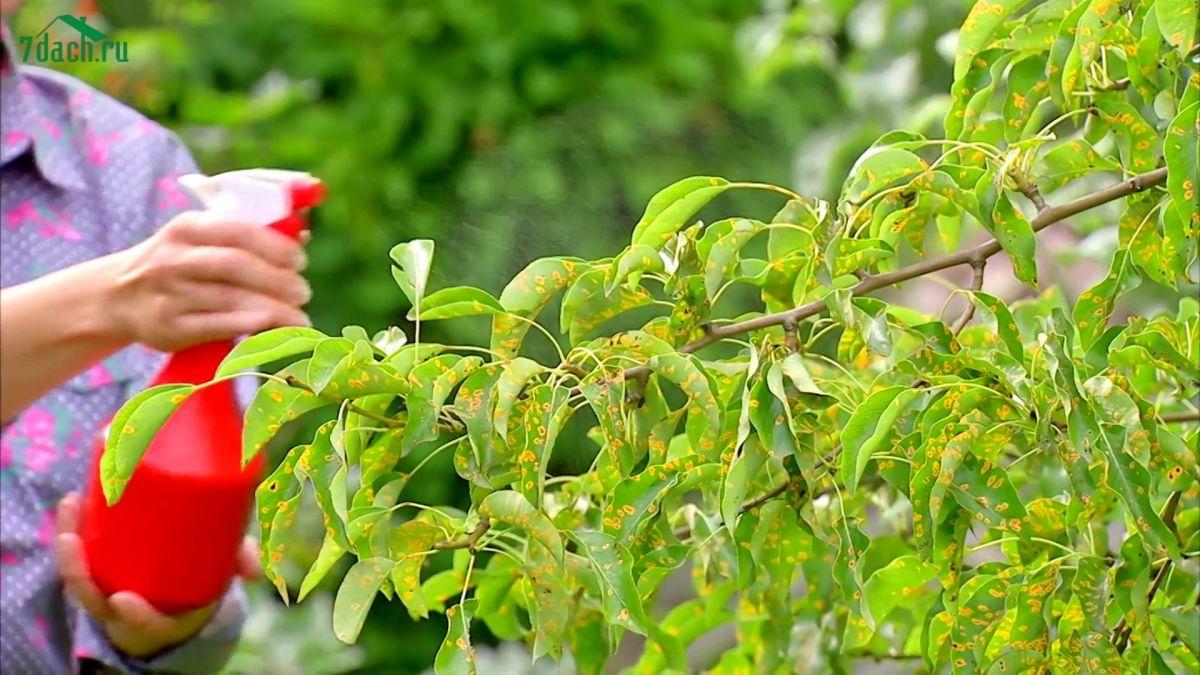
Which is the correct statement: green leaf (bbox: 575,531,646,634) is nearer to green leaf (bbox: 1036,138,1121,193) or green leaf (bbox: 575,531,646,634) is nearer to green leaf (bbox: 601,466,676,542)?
green leaf (bbox: 601,466,676,542)

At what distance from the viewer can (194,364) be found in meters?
1.14

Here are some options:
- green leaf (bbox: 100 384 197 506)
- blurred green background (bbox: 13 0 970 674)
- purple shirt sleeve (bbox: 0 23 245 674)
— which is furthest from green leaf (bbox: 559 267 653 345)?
blurred green background (bbox: 13 0 970 674)

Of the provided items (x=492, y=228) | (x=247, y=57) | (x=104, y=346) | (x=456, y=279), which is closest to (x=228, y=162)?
(x=247, y=57)

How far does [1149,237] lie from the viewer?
3.19 feet

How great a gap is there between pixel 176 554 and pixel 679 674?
0.37 meters

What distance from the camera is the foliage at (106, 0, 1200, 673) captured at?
34.1 inches

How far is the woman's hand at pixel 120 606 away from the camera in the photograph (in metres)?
1.27

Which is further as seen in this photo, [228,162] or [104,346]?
[228,162]

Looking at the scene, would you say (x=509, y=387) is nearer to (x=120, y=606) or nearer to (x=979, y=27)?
(x=979, y=27)

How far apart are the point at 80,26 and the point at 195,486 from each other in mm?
1613

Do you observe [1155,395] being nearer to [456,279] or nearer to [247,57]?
[456,279]

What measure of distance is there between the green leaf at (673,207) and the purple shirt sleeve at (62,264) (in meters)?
0.65

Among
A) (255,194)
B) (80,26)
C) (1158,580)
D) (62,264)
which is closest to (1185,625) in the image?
(1158,580)

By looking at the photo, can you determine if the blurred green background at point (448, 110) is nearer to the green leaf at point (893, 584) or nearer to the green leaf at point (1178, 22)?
the green leaf at point (893, 584)
